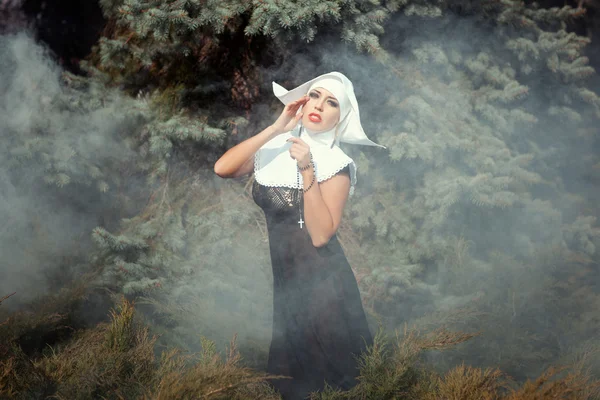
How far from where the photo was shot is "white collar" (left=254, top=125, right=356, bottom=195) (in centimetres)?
270

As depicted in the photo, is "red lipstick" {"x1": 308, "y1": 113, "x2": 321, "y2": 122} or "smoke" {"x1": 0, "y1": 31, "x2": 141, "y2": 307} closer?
"red lipstick" {"x1": 308, "y1": 113, "x2": 321, "y2": 122}

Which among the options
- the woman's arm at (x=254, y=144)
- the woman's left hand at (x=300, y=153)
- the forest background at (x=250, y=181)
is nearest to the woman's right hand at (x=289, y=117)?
the woman's arm at (x=254, y=144)

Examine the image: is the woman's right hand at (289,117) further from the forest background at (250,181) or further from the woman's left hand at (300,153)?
the forest background at (250,181)

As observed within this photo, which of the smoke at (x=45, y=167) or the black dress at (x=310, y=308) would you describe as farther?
the smoke at (x=45, y=167)

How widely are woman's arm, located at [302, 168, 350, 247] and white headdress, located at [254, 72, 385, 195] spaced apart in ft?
0.16

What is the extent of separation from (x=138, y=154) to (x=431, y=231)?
183cm

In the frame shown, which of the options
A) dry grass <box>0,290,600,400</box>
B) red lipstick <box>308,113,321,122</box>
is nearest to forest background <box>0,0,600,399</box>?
dry grass <box>0,290,600,400</box>

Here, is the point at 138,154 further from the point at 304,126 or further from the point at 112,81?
the point at 304,126

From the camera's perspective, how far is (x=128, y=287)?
3354 mm

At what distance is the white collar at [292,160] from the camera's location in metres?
2.70

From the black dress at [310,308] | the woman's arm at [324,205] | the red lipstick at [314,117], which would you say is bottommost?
the black dress at [310,308]

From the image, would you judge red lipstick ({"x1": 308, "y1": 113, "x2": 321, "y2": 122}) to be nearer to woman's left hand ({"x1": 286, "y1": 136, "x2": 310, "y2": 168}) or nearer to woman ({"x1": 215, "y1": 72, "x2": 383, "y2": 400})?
woman ({"x1": 215, "y1": 72, "x2": 383, "y2": 400})

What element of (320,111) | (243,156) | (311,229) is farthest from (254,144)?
(311,229)

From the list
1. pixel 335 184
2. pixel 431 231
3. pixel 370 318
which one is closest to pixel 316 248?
pixel 335 184
